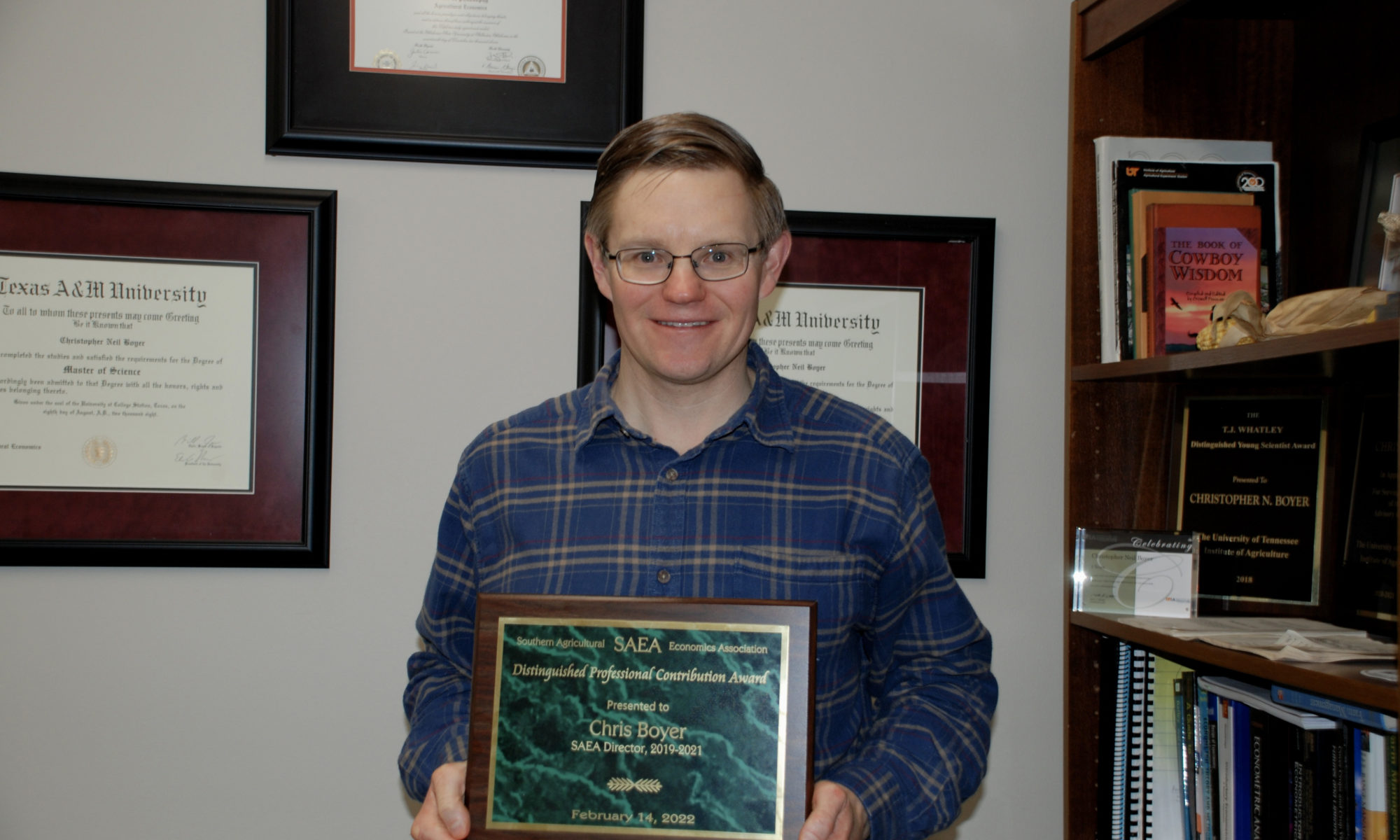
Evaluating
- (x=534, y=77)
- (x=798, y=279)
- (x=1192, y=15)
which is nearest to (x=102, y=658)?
(x=534, y=77)

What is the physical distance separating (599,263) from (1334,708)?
109 centimetres

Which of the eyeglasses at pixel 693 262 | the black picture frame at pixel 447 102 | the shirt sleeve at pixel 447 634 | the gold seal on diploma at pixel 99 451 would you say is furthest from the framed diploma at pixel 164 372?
the eyeglasses at pixel 693 262

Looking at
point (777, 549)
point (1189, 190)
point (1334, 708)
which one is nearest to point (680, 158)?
point (777, 549)

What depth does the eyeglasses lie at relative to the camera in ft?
3.71

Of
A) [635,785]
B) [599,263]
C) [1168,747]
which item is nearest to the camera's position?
[635,785]

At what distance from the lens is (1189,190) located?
158 cm

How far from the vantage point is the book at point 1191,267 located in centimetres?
153

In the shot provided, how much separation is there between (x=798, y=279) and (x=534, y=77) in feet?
1.95

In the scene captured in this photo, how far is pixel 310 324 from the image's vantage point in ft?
5.35

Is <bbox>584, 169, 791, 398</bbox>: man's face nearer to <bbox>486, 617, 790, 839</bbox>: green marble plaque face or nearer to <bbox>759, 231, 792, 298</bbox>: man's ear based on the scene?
<bbox>759, 231, 792, 298</bbox>: man's ear

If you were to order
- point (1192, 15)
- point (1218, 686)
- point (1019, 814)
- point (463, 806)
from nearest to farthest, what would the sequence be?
point (463, 806), point (1218, 686), point (1192, 15), point (1019, 814)

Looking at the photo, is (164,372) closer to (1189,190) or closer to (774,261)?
(774,261)

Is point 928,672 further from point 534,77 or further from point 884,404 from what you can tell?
point 534,77
